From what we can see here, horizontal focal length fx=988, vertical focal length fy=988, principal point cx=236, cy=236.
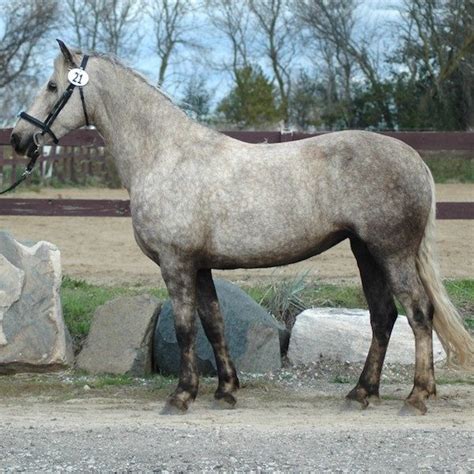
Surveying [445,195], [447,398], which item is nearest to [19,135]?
[447,398]

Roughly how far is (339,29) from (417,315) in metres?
39.9

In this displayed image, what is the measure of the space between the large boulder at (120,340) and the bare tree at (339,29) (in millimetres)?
34542

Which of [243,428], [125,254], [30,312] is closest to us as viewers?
[243,428]

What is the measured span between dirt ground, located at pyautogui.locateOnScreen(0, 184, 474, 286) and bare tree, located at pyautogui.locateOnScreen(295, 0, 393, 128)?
24.0 metres

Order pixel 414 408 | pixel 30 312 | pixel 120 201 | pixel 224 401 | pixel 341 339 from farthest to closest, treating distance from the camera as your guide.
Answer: pixel 120 201 → pixel 341 339 → pixel 30 312 → pixel 224 401 → pixel 414 408

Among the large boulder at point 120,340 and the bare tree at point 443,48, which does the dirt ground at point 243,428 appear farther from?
the bare tree at point 443,48

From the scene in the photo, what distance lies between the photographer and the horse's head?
6.22 metres

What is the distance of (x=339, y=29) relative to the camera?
44.5m

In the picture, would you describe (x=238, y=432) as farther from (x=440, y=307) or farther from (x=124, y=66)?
(x=124, y=66)

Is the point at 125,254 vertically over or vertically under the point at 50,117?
under

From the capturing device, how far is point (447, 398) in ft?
21.4

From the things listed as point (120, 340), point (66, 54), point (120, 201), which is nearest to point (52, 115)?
point (66, 54)

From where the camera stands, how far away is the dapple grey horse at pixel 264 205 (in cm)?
592

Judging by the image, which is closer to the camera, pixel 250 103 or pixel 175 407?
pixel 175 407
